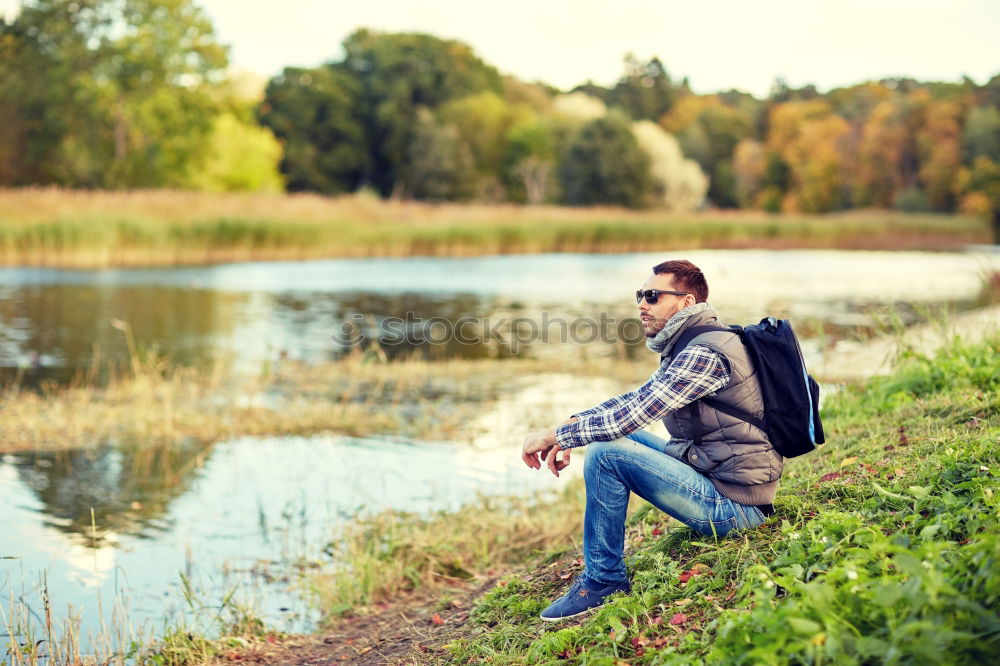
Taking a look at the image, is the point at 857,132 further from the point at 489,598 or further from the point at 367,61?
the point at 489,598

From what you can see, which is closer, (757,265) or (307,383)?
(307,383)

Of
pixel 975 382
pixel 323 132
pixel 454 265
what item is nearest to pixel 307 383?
pixel 975 382

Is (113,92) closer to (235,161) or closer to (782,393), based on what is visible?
(235,161)

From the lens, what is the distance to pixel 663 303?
387cm

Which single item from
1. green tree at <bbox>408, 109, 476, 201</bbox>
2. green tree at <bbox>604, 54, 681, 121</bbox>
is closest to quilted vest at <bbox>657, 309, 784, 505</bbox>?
green tree at <bbox>408, 109, 476, 201</bbox>

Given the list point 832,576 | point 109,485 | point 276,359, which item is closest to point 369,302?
point 276,359

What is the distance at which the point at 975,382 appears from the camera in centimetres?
550

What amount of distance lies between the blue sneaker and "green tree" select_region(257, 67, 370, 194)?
60677 millimetres

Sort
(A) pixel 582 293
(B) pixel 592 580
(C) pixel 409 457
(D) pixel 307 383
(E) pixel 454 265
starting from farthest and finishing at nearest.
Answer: (E) pixel 454 265 < (A) pixel 582 293 < (D) pixel 307 383 < (C) pixel 409 457 < (B) pixel 592 580

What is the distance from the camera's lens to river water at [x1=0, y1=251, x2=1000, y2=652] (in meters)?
5.50

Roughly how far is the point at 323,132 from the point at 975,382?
6243 centimetres

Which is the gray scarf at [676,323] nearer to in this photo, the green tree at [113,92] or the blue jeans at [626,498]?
the blue jeans at [626,498]

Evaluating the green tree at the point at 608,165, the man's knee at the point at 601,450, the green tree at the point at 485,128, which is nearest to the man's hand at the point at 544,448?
the man's knee at the point at 601,450

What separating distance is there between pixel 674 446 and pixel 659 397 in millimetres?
343
